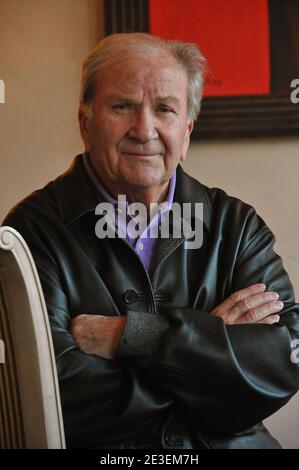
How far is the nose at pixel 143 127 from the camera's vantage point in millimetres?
1374

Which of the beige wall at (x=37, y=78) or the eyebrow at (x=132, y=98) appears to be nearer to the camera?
the eyebrow at (x=132, y=98)

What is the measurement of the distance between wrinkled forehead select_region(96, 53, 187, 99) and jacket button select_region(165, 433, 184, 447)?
0.61 metres

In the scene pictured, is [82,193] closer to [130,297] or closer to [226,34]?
[130,297]

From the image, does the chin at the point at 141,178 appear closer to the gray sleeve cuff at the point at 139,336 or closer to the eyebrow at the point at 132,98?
the eyebrow at the point at 132,98

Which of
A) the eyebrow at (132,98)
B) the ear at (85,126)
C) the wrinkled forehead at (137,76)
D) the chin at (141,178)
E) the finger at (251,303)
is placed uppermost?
the wrinkled forehead at (137,76)

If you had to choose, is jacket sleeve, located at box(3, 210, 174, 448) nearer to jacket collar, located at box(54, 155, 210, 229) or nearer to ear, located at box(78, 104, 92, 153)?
jacket collar, located at box(54, 155, 210, 229)

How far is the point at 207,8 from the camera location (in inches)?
71.9

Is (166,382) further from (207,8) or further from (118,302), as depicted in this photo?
(207,8)

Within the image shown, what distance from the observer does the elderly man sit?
1258 mm

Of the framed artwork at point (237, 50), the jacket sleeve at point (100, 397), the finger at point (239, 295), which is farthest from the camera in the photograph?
the framed artwork at point (237, 50)

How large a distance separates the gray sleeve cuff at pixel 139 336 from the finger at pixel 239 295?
125 millimetres

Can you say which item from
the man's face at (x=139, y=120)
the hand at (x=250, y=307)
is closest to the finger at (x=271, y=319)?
the hand at (x=250, y=307)

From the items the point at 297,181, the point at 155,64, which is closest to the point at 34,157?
the point at 155,64

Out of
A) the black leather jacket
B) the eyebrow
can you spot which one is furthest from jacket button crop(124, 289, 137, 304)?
the eyebrow
